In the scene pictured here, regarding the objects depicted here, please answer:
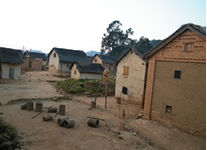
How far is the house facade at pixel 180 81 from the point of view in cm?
1139

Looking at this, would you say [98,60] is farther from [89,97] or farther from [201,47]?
[201,47]

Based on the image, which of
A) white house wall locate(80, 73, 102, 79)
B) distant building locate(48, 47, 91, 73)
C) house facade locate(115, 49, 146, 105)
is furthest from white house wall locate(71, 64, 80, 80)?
house facade locate(115, 49, 146, 105)

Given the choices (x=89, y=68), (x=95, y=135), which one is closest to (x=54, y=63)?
(x=89, y=68)

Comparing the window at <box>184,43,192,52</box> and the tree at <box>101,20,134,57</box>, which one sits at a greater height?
the tree at <box>101,20,134,57</box>

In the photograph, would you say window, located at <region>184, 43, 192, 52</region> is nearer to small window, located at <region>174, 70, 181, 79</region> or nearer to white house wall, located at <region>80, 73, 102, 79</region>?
small window, located at <region>174, 70, 181, 79</region>

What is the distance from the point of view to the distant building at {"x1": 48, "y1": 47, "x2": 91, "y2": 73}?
40.1 meters

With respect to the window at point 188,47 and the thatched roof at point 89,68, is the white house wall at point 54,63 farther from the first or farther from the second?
the window at point 188,47

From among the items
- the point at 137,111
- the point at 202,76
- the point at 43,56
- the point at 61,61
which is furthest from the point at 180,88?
the point at 43,56

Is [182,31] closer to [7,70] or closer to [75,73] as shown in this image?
[75,73]

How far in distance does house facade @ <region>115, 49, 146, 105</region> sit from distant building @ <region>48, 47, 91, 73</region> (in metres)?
20.1

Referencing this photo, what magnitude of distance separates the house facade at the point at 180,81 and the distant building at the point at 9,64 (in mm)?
21042

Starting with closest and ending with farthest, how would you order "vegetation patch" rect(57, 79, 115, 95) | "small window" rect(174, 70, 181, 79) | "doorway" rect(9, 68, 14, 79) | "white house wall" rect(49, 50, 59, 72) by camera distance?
1. "small window" rect(174, 70, 181, 79)
2. "vegetation patch" rect(57, 79, 115, 95)
3. "doorway" rect(9, 68, 14, 79)
4. "white house wall" rect(49, 50, 59, 72)

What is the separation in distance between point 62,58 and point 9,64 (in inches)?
540

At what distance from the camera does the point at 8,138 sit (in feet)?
26.0
